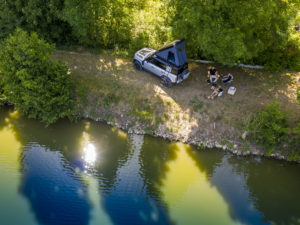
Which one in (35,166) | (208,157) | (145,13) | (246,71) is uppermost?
(145,13)

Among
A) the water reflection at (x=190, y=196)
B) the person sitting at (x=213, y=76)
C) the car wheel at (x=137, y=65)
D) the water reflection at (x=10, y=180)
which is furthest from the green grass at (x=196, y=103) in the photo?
the water reflection at (x=10, y=180)

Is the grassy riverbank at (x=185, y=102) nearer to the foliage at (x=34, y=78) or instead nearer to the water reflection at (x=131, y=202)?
the foliage at (x=34, y=78)

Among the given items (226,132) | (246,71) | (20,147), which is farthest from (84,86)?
(246,71)

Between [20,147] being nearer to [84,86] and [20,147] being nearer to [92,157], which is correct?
[92,157]

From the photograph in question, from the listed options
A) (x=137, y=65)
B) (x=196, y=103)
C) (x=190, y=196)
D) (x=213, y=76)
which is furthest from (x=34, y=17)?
(x=190, y=196)

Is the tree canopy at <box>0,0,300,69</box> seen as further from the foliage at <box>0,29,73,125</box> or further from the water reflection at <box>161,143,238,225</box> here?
the water reflection at <box>161,143,238,225</box>

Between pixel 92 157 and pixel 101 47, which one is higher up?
pixel 101 47

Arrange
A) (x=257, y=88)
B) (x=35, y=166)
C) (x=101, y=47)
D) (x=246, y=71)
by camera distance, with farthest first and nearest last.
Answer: (x=101, y=47) → (x=246, y=71) → (x=257, y=88) → (x=35, y=166)

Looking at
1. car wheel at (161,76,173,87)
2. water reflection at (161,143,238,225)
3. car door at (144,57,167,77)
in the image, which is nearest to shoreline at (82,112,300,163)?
water reflection at (161,143,238,225)
